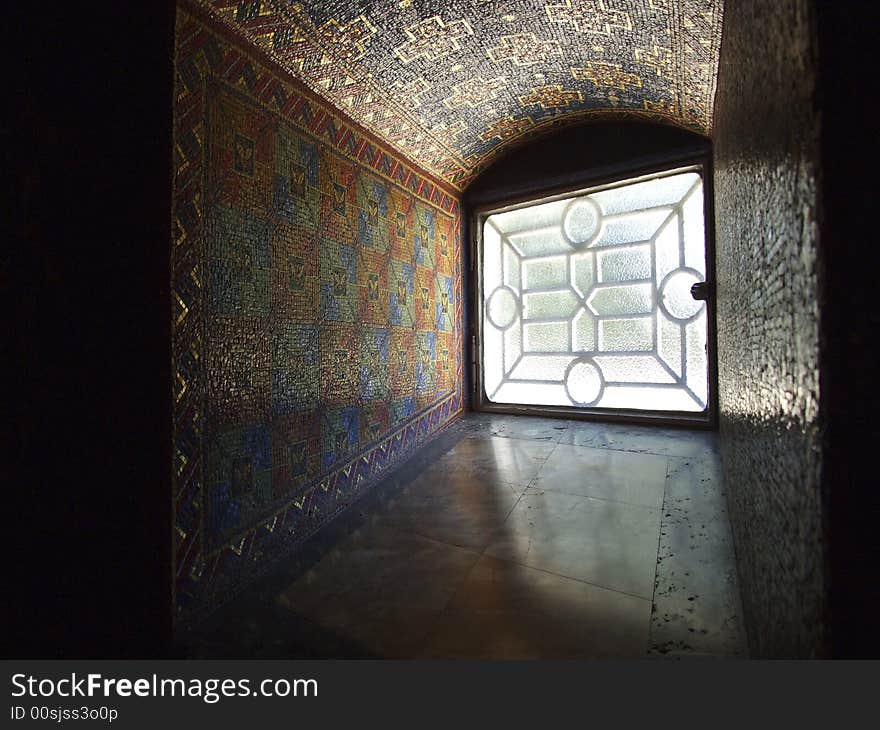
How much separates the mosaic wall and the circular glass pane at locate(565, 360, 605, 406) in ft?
5.13

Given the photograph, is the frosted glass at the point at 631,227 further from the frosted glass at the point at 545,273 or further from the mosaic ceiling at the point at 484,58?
the mosaic ceiling at the point at 484,58

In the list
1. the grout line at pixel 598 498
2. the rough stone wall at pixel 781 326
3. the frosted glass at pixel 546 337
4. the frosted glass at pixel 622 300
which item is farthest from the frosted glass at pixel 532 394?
the rough stone wall at pixel 781 326

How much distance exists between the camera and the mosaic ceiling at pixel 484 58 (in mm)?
2035

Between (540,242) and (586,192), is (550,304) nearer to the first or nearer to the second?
(540,242)

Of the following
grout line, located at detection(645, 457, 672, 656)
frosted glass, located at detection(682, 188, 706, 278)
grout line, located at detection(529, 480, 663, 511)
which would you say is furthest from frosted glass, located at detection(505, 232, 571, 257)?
grout line, located at detection(529, 480, 663, 511)

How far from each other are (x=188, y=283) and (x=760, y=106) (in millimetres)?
1961

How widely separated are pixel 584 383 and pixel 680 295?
1047mm

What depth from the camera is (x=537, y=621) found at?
139 cm

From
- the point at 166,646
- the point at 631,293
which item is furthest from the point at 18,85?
the point at 631,293

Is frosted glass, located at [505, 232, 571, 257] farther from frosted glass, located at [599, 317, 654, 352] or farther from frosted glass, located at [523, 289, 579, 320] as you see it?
frosted glass, located at [599, 317, 654, 352]

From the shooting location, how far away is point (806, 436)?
56cm

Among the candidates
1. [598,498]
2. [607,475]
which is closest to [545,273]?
[607,475]

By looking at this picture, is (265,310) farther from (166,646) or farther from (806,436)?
(806,436)

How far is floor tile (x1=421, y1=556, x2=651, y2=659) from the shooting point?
49.9 inches
